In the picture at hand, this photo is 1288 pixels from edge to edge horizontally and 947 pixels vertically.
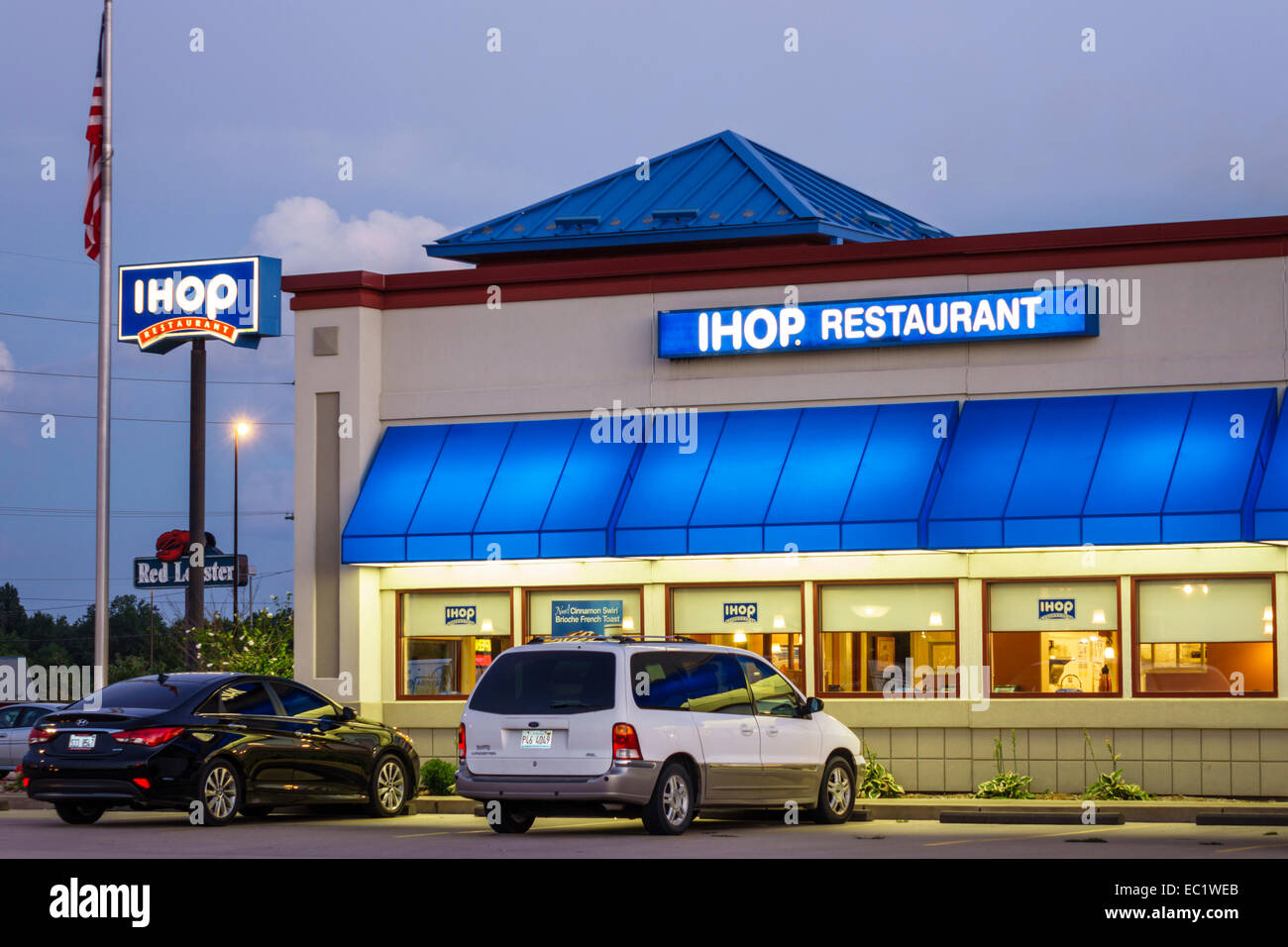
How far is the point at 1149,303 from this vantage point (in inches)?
901

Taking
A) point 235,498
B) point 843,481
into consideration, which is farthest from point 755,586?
point 235,498

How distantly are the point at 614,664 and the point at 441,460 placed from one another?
8455mm

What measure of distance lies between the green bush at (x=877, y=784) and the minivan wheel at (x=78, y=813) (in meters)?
8.64

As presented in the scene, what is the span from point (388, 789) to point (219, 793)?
2.59 meters

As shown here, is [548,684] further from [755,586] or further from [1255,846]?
[755,586]

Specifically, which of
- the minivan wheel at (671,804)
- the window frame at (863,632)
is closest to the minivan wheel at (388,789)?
the minivan wheel at (671,804)

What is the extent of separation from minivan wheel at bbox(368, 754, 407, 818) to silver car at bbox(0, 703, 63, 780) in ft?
48.1

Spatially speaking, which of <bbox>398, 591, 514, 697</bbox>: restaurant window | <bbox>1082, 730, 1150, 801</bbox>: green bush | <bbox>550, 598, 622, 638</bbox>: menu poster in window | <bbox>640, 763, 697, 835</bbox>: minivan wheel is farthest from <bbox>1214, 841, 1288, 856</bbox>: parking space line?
<bbox>398, 591, 514, 697</bbox>: restaurant window

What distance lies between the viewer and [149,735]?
18.5m

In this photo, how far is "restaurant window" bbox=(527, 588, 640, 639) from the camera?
981 inches

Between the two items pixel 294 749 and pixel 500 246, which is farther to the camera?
pixel 500 246

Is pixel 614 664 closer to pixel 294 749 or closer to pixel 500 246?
pixel 294 749

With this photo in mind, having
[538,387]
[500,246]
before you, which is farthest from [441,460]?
[500,246]

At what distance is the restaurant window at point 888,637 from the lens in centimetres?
2333
